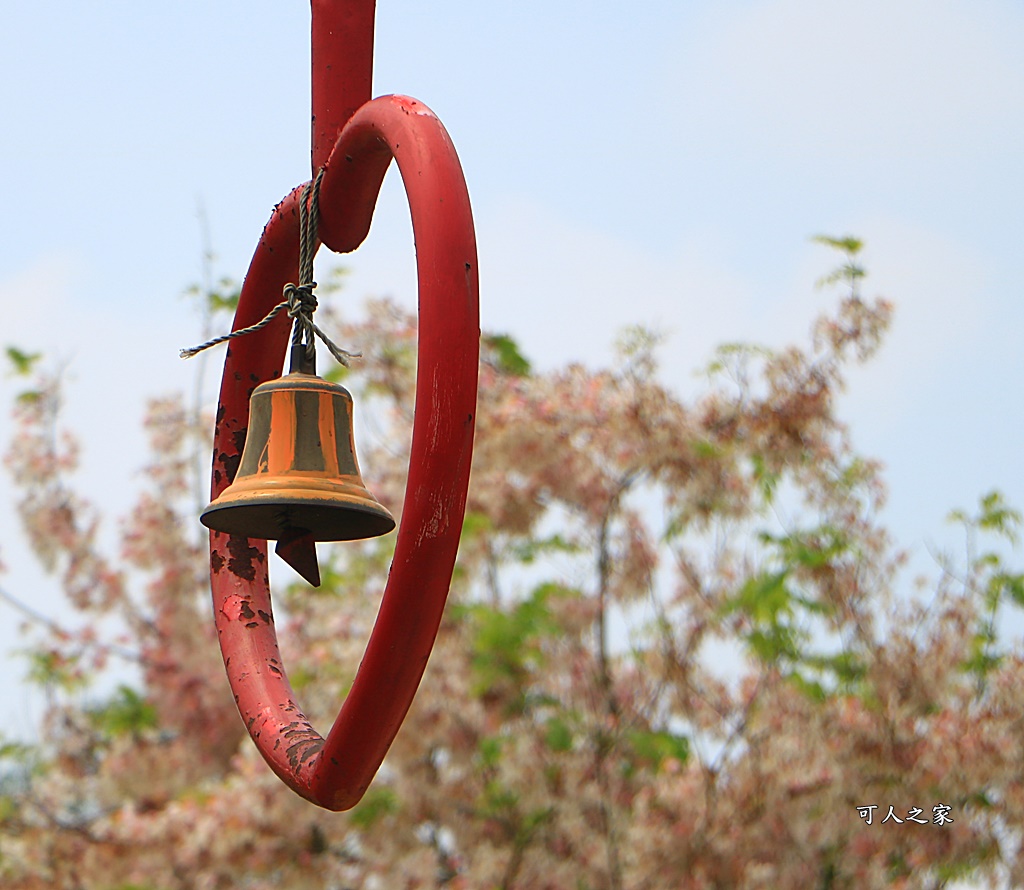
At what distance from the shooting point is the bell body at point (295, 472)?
6.84 feet

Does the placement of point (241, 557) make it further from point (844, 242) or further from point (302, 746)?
point (844, 242)

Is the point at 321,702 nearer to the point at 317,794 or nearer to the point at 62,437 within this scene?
the point at 62,437

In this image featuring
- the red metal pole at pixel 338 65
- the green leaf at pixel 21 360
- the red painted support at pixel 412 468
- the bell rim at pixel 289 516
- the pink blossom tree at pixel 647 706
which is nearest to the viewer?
the red painted support at pixel 412 468

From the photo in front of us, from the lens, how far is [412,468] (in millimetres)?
1663

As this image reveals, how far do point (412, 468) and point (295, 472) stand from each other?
1.64ft

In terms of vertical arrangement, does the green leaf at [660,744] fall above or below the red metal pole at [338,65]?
below

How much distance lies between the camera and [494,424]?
7.03 meters

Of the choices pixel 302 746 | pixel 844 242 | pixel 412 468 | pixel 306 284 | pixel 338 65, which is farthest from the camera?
pixel 844 242

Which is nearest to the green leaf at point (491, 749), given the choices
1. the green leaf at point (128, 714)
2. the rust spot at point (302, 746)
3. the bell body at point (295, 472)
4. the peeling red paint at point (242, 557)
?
the green leaf at point (128, 714)

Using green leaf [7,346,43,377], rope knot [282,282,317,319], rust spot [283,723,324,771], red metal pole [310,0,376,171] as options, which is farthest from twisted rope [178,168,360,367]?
green leaf [7,346,43,377]

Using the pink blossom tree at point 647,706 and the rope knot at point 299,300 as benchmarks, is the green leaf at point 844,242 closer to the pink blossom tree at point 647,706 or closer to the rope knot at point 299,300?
the pink blossom tree at point 647,706

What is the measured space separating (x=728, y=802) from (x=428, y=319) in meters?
5.18

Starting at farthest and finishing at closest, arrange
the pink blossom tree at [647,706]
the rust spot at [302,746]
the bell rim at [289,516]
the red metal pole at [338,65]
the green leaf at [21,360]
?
the green leaf at [21,360] < the pink blossom tree at [647,706] < the red metal pole at [338,65] < the bell rim at [289,516] < the rust spot at [302,746]

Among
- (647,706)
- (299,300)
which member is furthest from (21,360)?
(299,300)
